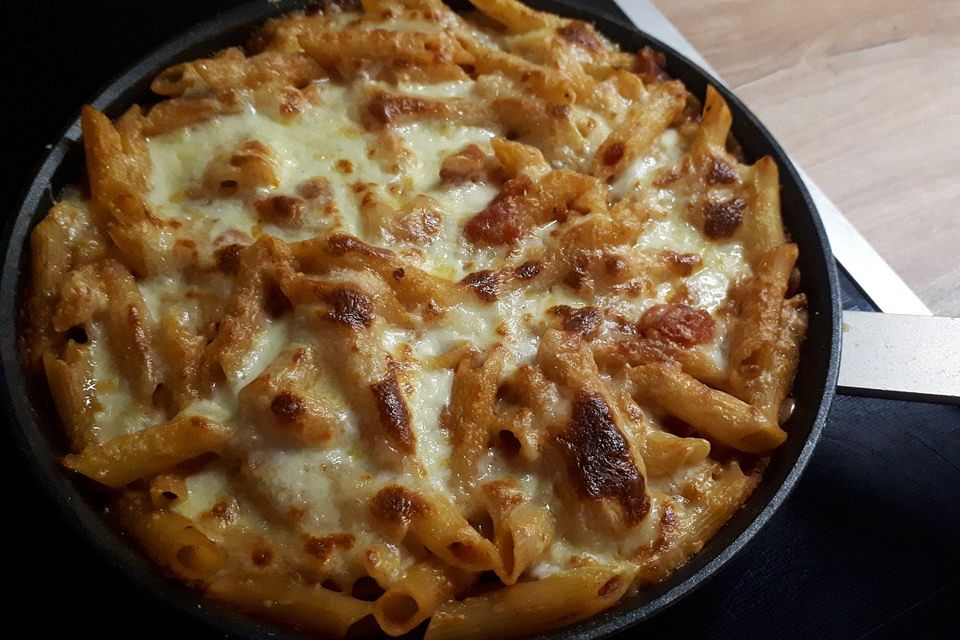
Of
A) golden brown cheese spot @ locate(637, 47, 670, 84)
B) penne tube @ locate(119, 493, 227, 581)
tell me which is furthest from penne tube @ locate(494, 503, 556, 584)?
golden brown cheese spot @ locate(637, 47, 670, 84)

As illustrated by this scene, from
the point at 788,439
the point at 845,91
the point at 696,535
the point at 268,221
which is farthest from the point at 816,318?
the point at 845,91

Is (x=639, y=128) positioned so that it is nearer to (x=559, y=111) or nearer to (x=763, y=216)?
(x=559, y=111)

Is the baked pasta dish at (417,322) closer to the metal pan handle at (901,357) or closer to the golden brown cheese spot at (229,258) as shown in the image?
the golden brown cheese spot at (229,258)

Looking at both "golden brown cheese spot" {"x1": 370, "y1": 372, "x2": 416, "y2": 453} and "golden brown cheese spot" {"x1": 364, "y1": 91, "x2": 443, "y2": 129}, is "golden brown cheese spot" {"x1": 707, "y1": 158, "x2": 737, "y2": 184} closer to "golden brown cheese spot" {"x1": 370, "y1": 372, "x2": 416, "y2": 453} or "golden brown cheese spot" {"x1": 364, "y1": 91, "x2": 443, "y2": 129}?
"golden brown cheese spot" {"x1": 364, "y1": 91, "x2": 443, "y2": 129}

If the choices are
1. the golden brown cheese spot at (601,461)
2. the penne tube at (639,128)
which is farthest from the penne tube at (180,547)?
the penne tube at (639,128)

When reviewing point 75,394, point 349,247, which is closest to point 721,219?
point 349,247
